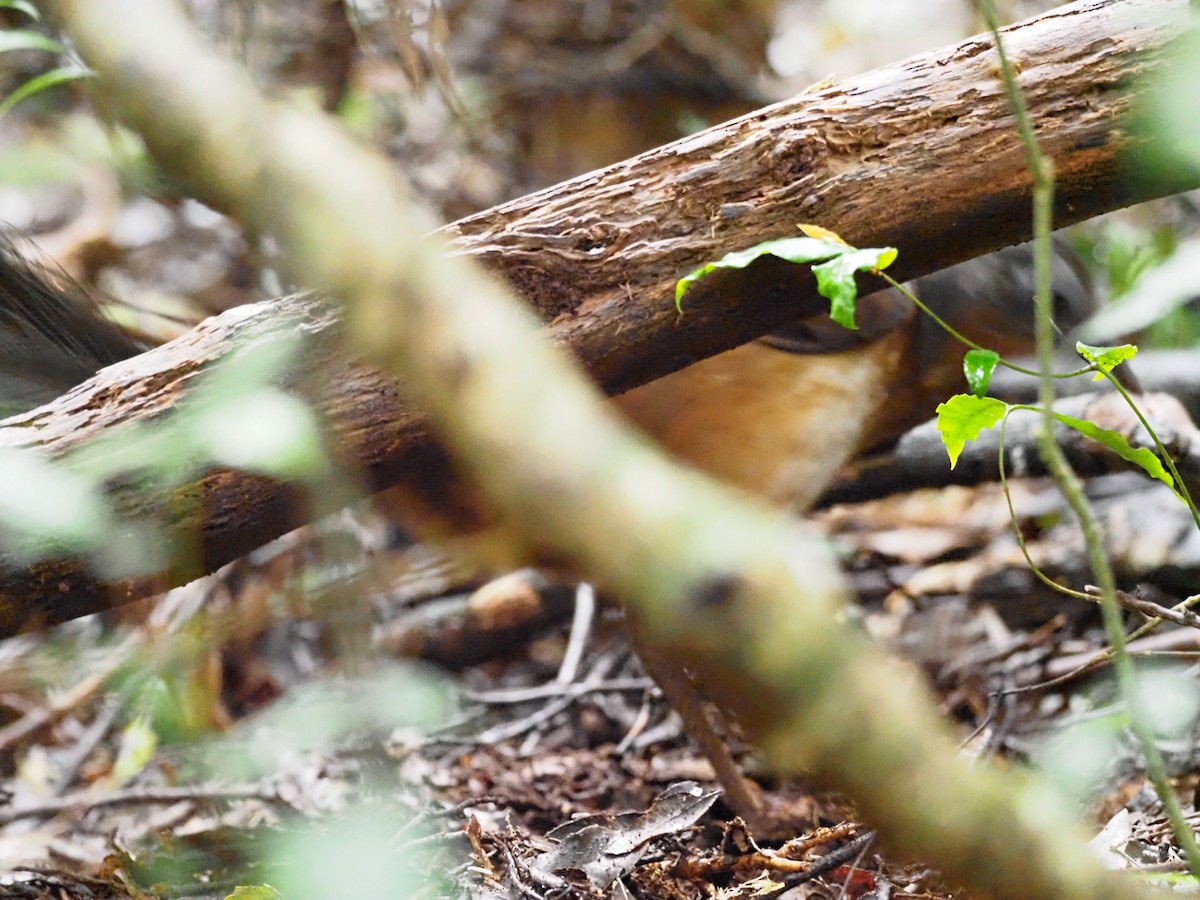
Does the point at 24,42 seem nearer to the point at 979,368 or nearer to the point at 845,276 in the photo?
the point at 845,276

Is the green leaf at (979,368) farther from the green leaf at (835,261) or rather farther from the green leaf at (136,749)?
the green leaf at (136,749)

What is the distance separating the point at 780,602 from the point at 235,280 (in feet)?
10.0

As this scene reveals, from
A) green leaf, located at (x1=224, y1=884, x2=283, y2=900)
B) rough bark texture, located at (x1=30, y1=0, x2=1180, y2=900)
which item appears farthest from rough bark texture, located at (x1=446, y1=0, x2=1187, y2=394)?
green leaf, located at (x1=224, y1=884, x2=283, y2=900)

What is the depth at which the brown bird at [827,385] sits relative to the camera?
1927 millimetres

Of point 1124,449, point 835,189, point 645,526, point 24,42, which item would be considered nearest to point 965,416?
point 1124,449

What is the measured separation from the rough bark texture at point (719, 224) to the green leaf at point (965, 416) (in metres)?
0.26

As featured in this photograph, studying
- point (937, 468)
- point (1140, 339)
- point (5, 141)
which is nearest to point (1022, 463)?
point (937, 468)

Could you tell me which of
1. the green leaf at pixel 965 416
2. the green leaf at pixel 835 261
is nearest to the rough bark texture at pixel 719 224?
the green leaf at pixel 835 261

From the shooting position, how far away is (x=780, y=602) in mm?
581

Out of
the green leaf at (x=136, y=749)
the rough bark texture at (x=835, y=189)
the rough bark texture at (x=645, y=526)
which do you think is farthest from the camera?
the green leaf at (x=136, y=749)

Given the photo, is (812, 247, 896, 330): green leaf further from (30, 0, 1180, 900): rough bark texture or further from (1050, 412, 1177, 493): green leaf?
(30, 0, 1180, 900): rough bark texture

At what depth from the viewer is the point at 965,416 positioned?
118cm

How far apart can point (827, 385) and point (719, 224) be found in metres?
0.85

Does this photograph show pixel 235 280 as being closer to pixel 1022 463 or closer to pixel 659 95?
pixel 659 95
